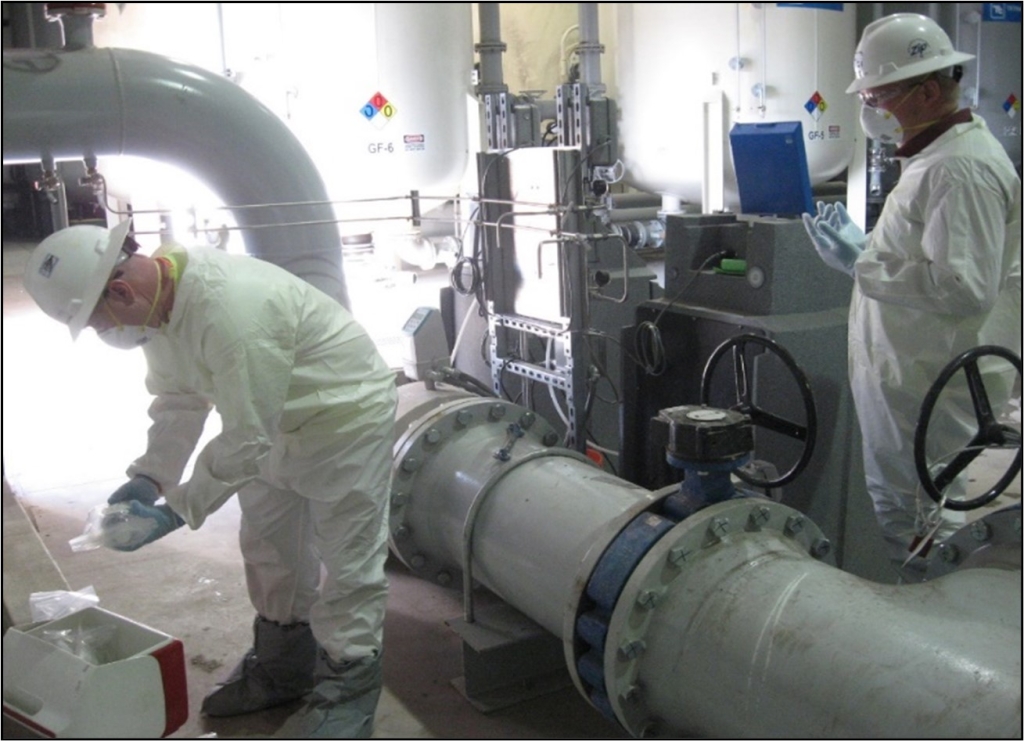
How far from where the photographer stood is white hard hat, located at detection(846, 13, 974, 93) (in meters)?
2.05

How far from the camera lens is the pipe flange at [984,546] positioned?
1.57m

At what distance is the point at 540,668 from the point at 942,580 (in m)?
0.89

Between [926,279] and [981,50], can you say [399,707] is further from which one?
[981,50]

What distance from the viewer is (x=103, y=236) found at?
1.71 metres

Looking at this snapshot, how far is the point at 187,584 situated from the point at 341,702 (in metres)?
0.91

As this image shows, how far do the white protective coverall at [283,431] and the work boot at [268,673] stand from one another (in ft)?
0.13

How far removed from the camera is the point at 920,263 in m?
1.99

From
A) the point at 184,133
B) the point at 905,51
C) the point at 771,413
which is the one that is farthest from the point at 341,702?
the point at 905,51

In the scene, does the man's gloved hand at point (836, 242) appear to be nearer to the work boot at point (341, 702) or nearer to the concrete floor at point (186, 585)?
the concrete floor at point (186, 585)

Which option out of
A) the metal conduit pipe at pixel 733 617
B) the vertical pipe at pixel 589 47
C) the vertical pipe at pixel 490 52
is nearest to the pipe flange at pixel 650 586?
the metal conduit pipe at pixel 733 617

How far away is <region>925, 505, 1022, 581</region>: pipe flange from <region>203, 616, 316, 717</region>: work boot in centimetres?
120

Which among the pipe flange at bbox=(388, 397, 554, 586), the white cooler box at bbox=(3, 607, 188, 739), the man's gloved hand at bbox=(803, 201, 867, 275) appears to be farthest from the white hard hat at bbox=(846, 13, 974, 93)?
the white cooler box at bbox=(3, 607, 188, 739)

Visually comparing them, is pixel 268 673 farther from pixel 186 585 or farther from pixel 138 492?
pixel 186 585

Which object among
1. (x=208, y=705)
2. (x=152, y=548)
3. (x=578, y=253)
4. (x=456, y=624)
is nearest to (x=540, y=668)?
(x=456, y=624)
